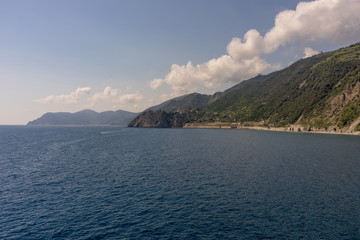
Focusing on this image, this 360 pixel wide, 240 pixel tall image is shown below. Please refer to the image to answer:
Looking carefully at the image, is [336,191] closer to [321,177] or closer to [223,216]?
[321,177]

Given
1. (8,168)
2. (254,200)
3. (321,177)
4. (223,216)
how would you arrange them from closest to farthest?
(223,216)
(254,200)
(321,177)
(8,168)

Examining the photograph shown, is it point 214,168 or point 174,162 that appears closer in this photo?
point 214,168

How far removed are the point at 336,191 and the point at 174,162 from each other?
52090 millimetres

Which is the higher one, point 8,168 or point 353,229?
point 8,168

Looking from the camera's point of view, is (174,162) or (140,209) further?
(174,162)

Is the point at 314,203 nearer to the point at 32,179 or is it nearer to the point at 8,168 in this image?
the point at 32,179

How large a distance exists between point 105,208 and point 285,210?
35424 millimetres

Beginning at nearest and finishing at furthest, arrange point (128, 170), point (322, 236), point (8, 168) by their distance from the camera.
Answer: point (322, 236) < point (128, 170) < point (8, 168)

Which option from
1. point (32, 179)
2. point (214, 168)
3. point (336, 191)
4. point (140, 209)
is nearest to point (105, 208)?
point (140, 209)

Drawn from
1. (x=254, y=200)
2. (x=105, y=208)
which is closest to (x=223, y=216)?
(x=254, y=200)

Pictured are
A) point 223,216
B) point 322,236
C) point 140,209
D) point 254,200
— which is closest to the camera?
point 322,236

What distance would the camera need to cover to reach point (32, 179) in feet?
198

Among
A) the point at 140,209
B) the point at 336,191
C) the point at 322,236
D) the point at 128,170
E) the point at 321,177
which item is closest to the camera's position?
the point at 322,236

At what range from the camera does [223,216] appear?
37.2m
